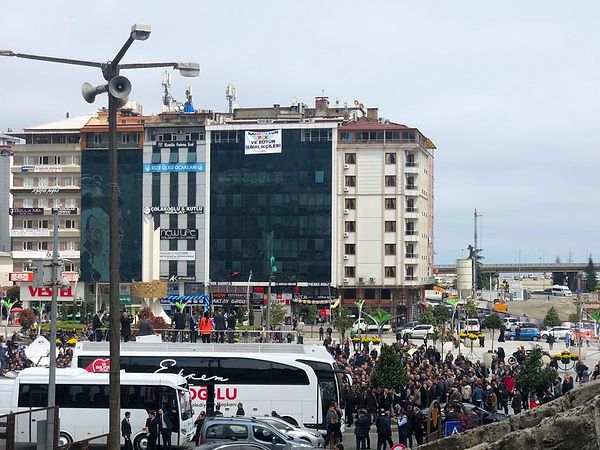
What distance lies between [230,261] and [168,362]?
69.6 meters

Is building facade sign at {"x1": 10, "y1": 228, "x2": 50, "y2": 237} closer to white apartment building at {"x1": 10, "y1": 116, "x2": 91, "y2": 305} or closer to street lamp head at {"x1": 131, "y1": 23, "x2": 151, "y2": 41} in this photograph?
white apartment building at {"x1": 10, "y1": 116, "x2": 91, "y2": 305}

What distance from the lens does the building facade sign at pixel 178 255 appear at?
101375 millimetres

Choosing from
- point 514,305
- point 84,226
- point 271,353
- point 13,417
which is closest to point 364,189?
point 84,226

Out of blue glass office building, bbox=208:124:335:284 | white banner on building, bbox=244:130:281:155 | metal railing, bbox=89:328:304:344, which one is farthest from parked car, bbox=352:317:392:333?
metal railing, bbox=89:328:304:344

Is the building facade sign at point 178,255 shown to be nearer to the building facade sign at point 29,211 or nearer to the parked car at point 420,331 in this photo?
the building facade sign at point 29,211

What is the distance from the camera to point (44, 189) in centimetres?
10519

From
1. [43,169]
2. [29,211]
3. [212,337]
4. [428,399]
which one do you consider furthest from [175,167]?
[428,399]

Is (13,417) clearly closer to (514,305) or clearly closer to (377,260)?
(377,260)

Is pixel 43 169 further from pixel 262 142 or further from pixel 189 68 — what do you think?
pixel 189 68

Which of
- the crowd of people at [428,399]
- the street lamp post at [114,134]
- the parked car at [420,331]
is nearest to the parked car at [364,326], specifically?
the parked car at [420,331]

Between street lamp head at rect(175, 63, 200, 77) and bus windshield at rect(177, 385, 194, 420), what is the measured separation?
14689mm

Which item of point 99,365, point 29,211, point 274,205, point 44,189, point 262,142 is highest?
point 262,142

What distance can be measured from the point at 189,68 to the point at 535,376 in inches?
894

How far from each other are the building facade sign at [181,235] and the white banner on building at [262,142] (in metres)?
9.55
